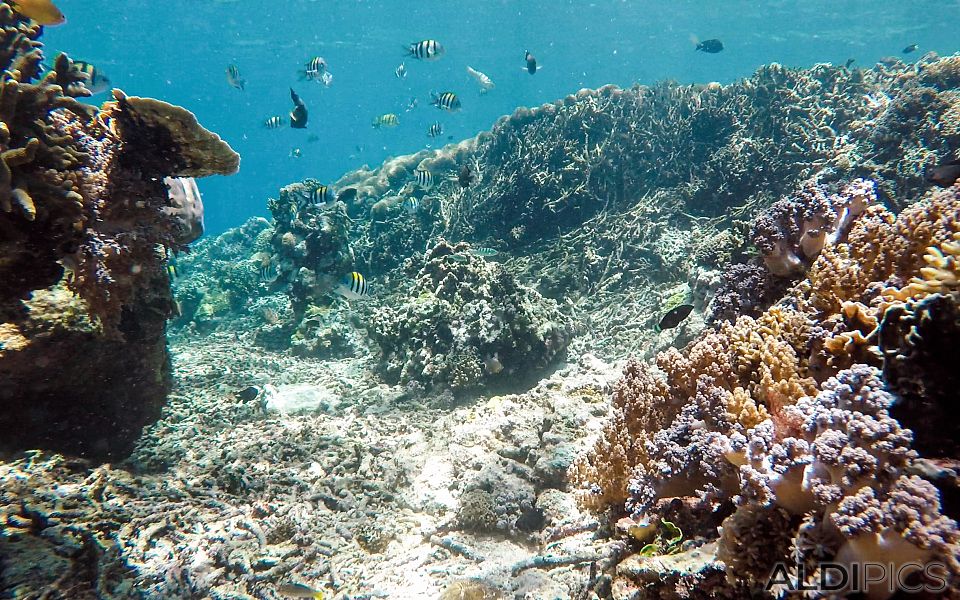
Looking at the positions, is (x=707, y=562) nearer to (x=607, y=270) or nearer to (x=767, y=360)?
(x=767, y=360)

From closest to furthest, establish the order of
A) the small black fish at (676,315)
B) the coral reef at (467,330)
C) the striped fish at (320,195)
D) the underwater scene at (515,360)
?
the underwater scene at (515,360)
the small black fish at (676,315)
the coral reef at (467,330)
the striped fish at (320,195)

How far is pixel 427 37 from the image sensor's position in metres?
55.1

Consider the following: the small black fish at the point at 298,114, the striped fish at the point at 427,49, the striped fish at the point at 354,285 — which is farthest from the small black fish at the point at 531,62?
the striped fish at the point at 354,285

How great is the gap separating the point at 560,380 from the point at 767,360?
4.00 m

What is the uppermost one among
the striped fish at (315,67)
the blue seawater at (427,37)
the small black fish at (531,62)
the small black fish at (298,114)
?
the blue seawater at (427,37)

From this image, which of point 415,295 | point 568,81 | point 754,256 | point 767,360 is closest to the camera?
point 767,360

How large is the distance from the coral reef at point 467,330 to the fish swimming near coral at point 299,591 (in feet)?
11.4

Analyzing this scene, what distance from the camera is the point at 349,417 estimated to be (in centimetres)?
650

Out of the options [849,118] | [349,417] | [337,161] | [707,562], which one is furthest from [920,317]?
[337,161]

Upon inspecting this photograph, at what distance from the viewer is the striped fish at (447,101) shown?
10.1 m

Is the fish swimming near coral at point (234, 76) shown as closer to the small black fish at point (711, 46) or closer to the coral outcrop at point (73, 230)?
the coral outcrop at point (73, 230)

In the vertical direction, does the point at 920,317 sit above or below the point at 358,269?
below

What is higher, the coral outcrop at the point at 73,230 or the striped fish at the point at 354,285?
the striped fish at the point at 354,285

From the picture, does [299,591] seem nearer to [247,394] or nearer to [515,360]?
[247,394]
